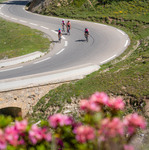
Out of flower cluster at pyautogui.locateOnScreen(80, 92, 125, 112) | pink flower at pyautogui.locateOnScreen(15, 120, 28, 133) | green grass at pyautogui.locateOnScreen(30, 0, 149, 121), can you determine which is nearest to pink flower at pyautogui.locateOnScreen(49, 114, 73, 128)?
pink flower at pyautogui.locateOnScreen(15, 120, 28, 133)

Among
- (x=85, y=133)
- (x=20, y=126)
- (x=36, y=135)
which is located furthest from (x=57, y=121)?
(x=85, y=133)

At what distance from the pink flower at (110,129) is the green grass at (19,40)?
23.5 meters

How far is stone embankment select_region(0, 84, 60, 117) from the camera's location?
18.6 meters

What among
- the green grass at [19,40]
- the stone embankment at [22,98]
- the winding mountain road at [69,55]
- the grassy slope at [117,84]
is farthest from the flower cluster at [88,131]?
the green grass at [19,40]

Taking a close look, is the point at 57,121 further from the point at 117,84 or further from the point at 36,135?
the point at 117,84

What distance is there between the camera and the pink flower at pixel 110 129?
4.85 metres

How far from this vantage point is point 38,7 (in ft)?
160

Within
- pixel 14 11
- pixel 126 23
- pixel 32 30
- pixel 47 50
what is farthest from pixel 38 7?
pixel 47 50

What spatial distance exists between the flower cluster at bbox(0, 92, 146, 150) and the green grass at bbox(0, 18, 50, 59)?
878 inches

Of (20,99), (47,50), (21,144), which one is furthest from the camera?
(47,50)

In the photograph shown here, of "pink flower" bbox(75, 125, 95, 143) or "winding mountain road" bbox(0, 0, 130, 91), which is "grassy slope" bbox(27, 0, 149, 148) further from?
"pink flower" bbox(75, 125, 95, 143)

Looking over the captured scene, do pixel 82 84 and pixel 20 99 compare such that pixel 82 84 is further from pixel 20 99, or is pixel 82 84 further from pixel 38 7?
pixel 38 7

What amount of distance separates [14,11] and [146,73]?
1516 inches

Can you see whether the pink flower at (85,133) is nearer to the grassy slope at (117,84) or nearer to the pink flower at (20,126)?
the pink flower at (20,126)
